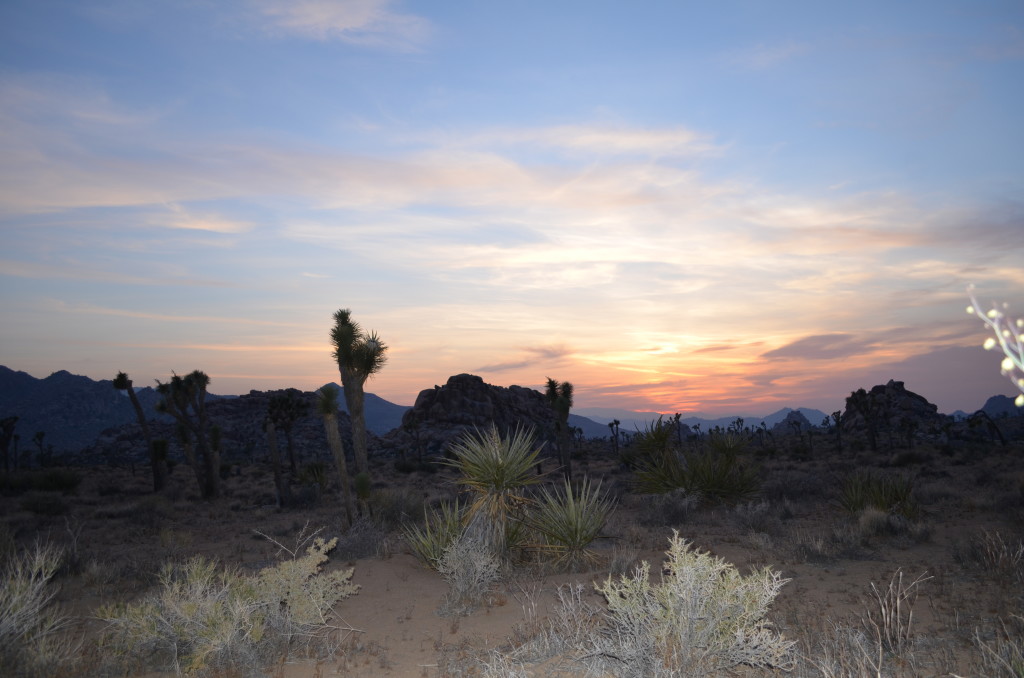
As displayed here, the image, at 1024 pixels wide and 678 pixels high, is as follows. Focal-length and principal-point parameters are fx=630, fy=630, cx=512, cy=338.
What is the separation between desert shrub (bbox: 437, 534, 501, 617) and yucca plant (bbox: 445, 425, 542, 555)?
85 centimetres

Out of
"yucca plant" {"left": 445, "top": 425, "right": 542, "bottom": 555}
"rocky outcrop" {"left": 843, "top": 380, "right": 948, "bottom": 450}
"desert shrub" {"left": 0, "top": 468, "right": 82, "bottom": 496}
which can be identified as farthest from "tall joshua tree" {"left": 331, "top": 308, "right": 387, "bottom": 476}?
"rocky outcrop" {"left": 843, "top": 380, "right": 948, "bottom": 450}

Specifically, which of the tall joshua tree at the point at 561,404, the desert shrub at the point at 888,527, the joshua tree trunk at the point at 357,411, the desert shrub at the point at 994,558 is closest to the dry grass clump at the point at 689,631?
the desert shrub at the point at 994,558

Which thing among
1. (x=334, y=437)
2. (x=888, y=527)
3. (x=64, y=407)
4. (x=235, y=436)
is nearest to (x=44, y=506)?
(x=334, y=437)

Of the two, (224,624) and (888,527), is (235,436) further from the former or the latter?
(224,624)

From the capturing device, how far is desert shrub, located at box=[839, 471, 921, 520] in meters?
13.3

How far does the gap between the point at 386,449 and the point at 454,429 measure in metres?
8.22

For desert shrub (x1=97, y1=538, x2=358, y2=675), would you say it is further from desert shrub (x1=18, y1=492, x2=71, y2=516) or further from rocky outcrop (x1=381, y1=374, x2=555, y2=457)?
rocky outcrop (x1=381, y1=374, x2=555, y2=457)

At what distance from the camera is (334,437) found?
16.5 meters

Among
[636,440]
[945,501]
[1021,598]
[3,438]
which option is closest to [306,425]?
[3,438]

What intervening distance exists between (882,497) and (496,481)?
29.0 ft

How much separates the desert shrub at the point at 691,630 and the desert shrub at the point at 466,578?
3013 millimetres

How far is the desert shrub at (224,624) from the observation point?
606 cm

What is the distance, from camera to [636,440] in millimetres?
19203

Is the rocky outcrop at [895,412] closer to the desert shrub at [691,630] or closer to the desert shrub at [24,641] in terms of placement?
the desert shrub at [691,630]
